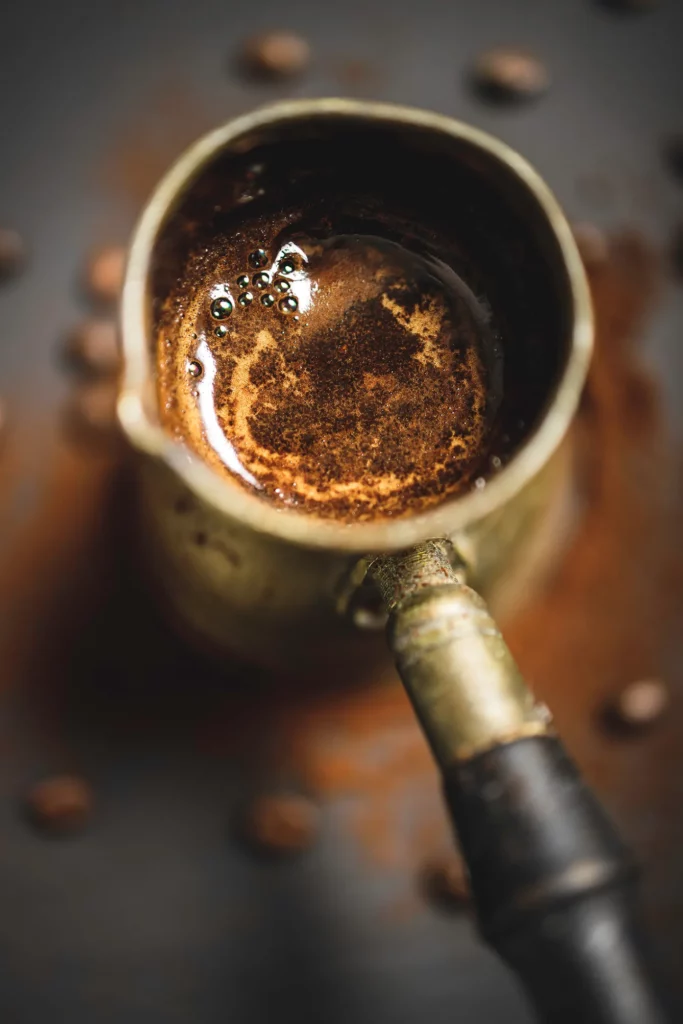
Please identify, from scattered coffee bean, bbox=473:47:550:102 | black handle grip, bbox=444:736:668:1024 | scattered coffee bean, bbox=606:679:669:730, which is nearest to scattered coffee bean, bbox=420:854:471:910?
scattered coffee bean, bbox=606:679:669:730

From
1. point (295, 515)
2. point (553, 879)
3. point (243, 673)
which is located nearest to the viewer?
point (553, 879)

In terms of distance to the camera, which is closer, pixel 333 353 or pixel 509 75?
pixel 333 353

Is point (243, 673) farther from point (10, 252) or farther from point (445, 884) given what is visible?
point (10, 252)

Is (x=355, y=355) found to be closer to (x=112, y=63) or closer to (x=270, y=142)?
(x=270, y=142)

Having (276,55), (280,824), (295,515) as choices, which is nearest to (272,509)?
(295,515)

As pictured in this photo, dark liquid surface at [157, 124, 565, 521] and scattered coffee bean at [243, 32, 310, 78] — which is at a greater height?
scattered coffee bean at [243, 32, 310, 78]

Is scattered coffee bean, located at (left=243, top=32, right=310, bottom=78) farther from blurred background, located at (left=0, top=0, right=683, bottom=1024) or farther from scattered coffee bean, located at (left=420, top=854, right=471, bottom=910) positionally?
scattered coffee bean, located at (left=420, top=854, right=471, bottom=910)

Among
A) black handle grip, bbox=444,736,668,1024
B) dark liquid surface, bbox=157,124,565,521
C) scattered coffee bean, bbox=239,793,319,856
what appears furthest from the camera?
scattered coffee bean, bbox=239,793,319,856
